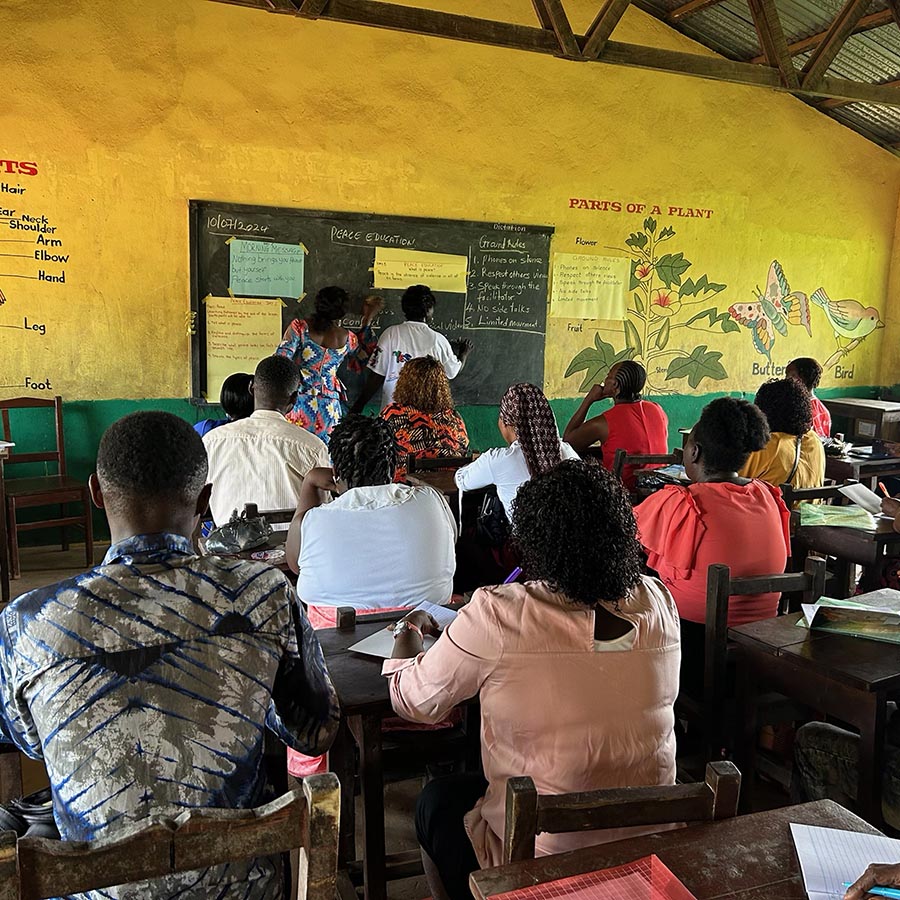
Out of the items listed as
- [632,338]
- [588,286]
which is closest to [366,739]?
[588,286]

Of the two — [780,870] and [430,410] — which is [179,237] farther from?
[780,870]

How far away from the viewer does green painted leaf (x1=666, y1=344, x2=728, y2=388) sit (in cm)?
724

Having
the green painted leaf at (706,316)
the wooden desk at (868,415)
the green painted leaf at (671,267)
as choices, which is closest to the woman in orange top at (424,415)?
Result: the green painted leaf at (671,267)

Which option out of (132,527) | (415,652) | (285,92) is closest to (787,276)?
(285,92)

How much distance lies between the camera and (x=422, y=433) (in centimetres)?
421

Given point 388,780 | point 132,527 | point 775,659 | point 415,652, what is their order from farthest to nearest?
1. point 388,780
2. point 775,659
3. point 415,652
4. point 132,527

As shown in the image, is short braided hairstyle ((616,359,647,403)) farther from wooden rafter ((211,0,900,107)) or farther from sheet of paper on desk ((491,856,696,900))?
sheet of paper on desk ((491,856,696,900))

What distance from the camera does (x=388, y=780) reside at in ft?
9.32

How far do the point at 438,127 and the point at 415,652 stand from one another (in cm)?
482

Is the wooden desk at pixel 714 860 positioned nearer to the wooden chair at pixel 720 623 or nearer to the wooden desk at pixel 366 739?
the wooden desk at pixel 366 739

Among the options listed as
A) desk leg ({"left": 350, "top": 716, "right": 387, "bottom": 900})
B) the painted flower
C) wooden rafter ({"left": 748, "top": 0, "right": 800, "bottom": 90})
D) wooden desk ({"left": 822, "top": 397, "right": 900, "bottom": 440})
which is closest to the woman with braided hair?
desk leg ({"left": 350, "top": 716, "right": 387, "bottom": 900})

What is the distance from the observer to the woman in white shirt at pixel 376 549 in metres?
2.35

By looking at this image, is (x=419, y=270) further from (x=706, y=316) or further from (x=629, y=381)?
(x=706, y=316)

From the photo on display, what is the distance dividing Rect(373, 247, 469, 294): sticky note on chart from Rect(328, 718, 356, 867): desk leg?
3.98 meters
